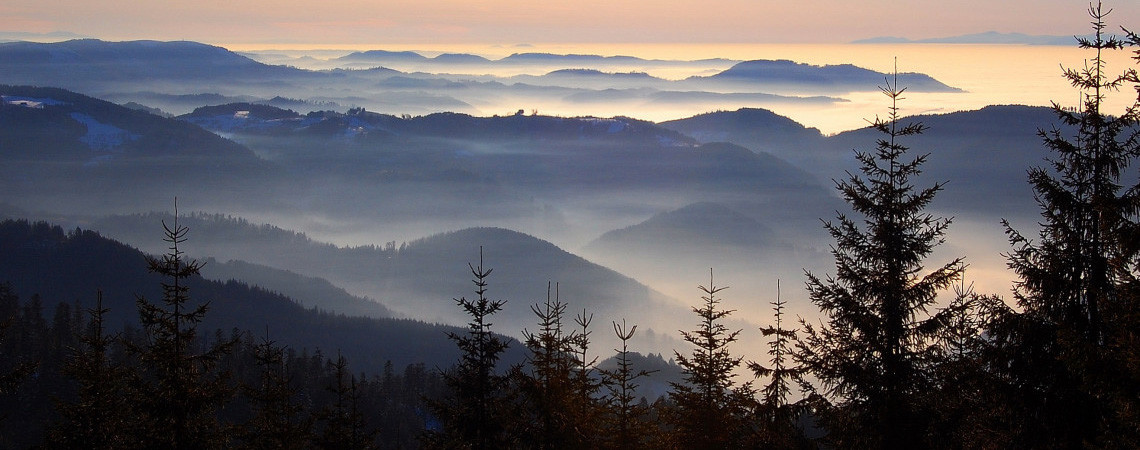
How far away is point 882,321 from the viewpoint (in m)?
17.8

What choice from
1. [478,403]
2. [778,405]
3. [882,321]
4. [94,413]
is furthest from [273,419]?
[882,321]

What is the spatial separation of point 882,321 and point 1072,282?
11.9 ft

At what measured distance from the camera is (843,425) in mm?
17953

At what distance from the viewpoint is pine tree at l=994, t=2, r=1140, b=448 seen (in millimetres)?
15531

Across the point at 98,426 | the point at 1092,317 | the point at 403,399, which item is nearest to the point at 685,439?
→ the point at 1092,317

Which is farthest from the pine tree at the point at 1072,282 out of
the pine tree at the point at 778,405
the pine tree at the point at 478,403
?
the pine tree at the point at 478,403

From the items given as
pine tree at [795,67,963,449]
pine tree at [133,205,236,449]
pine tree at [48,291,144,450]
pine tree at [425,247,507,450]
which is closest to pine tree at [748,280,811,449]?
pine tree at [795,67,963,449]

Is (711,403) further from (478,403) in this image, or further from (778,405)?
(478,403)

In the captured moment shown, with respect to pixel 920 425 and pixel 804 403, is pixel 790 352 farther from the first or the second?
pixel 920 425

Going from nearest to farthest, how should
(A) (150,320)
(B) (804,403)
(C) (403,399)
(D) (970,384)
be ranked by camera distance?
(D) (970,384), (B) (804,403), (A) (150,320), (C) (403,399)

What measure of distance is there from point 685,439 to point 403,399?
9943cm

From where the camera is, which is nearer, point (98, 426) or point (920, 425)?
point (920, 425)

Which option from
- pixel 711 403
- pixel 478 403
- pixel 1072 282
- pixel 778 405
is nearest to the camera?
pixel 1072 282

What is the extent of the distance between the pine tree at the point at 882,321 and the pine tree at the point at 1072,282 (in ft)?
5.12
